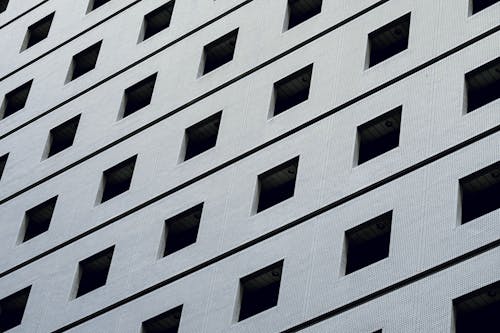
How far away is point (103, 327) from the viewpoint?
29.4 meters

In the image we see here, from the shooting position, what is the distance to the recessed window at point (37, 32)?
40844 millimetres

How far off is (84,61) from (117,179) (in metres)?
6.10

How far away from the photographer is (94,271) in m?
31.6

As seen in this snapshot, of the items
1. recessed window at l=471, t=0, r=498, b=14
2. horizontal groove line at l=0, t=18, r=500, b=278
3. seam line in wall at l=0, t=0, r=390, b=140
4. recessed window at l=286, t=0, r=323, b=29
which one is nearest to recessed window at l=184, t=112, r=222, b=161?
seam line in wall at l=0, t=0, r=390, b=140

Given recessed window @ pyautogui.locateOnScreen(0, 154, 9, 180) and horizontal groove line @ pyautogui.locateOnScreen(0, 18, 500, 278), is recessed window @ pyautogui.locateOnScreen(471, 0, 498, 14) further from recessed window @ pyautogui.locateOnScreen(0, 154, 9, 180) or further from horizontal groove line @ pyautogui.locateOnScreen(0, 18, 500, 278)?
recessed window @ pyautogui.locateOnScreen(0, 154, 9, 180)

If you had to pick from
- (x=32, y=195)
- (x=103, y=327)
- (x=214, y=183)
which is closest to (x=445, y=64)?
(x=214, y=183)

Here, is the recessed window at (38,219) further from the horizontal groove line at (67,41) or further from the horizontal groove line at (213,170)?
the horizontal groove line at (67,41)

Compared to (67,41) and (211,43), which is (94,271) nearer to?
(211,43)

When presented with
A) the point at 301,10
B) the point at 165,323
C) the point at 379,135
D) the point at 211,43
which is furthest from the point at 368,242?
the point at 211,43

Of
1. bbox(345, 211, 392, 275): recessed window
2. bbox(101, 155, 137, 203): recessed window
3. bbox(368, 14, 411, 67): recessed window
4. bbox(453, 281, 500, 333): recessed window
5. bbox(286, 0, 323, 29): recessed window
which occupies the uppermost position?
bbox(286, 0, 323, 29): recessed window

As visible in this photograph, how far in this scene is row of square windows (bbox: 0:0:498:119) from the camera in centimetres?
3067

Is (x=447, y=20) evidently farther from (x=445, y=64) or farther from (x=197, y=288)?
(x=197, y=288)

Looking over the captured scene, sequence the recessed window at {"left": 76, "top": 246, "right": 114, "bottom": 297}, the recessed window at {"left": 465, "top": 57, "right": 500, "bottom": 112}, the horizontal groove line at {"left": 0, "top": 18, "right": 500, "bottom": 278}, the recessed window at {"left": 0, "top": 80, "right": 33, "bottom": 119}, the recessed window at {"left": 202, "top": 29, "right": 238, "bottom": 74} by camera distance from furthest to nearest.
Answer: the recessed window at {"left": 0, "top": 80, "right": 33, "bottom": 119}
the recessed window at {"left": 202, "top": 29, "right": 238, "bottom": 74}
the recessed window at {"left": 76, "top": 246, "right": 114, "bottom": 297}
the horizontal groove line at {"left": 0, "top": 18, "right": 500, "bottom": 278}
the recessed window at {"left": 465, "top": 57, "right": 500, "bottom": 112}

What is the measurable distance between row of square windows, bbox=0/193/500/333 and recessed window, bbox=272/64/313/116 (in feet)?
11.1
